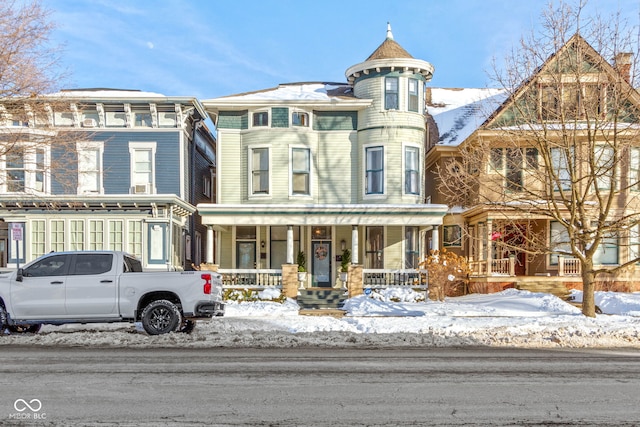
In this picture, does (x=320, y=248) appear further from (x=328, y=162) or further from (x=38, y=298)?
(x=38, y=298)

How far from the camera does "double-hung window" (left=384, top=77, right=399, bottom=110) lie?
2586 centimetres

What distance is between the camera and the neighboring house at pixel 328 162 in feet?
84.1

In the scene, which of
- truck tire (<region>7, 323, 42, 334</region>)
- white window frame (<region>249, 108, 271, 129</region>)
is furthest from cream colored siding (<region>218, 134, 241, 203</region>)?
truck tire (<region>7, 323, 42, 334</region>)

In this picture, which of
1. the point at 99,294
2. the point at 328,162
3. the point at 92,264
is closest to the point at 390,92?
the point at 328,162

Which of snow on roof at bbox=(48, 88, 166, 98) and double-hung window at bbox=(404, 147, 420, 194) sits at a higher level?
snow on roof at bbox=(48, 88, 166, 98)

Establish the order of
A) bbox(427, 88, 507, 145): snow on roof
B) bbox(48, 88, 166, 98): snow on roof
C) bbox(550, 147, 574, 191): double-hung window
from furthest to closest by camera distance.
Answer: bbox(427, 88, 507, 145): snow on roof → bbox(48, 88, 166, 98): snow on roof → bbox(550, 147, 574, 191): double-hung window

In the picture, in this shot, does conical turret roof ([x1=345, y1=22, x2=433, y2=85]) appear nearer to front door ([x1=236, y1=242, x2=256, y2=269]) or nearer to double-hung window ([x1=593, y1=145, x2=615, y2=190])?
double-hung window ([x1=593, y1=145, x2=615, y2=190])

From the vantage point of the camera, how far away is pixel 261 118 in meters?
26.0

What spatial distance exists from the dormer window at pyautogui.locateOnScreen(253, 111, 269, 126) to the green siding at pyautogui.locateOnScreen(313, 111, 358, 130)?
213 cm

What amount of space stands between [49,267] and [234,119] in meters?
14.2

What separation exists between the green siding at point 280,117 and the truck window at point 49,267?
1395 cm

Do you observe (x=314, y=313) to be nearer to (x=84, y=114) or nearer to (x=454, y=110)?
(x=84, y=114)

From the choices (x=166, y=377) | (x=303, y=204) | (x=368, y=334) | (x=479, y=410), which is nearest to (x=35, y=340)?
(x=166, y=377)

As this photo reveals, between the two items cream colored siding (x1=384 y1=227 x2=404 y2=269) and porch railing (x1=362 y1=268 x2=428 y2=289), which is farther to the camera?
cream colored siding (x1=384 y1=227 x2=404 y2=269)
